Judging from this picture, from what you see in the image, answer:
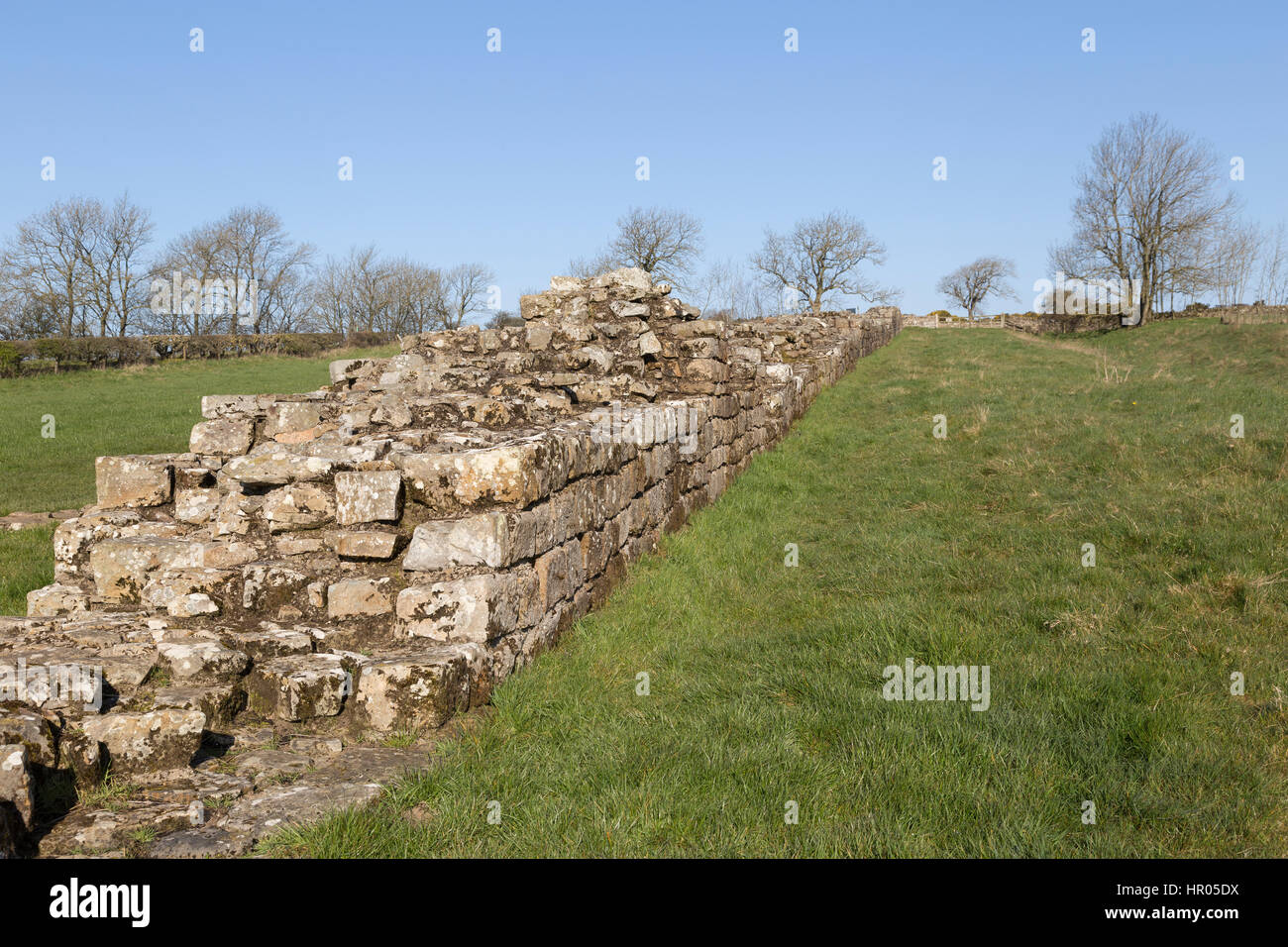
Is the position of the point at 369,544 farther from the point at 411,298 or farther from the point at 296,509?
the point at 411,298

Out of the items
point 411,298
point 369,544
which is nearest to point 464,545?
point 369,544

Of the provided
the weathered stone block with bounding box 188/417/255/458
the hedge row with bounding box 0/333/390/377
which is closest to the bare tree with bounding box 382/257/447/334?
the hedge row with bounding box 0/333/390/377

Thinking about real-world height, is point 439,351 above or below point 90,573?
above

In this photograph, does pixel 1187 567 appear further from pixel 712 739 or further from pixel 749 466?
pixel 749 466

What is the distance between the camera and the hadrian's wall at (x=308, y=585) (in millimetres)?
3170

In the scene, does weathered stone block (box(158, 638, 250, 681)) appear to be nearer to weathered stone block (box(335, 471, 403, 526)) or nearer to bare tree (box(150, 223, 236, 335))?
weathered stone block (box(335, 471, 403, 526))

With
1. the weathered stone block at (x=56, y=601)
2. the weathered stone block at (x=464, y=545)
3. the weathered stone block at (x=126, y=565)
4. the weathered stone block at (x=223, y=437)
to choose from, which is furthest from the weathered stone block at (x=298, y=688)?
the weathered stone block at (x=223, y=437)

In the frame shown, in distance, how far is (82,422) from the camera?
19.1 metres

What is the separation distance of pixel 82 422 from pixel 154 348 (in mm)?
14813

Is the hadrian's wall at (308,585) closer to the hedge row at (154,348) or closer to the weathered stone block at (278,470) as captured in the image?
the weathered stone block at (278,470)

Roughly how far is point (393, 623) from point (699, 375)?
22.2 ft
